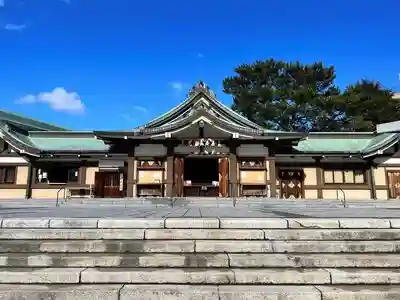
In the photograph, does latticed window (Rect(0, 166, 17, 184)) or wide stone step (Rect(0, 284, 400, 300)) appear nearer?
wide stone step (Rect(0, 284, 400, 300))

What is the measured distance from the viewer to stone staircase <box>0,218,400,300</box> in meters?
3.87

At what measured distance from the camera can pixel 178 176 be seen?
64.6 ft

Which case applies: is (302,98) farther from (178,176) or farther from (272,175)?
(178,176)

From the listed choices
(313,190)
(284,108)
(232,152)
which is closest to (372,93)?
(284,108)

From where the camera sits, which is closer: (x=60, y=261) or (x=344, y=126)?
(x=60, y=261)

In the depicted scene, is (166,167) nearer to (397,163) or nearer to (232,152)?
(232,152)

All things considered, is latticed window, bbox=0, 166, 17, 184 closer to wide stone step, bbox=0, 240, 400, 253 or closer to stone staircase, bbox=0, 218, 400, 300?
stone staircase, bbox=0, 218, 400, 300

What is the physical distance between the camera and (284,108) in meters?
39.1

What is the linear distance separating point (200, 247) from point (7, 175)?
2132 cm

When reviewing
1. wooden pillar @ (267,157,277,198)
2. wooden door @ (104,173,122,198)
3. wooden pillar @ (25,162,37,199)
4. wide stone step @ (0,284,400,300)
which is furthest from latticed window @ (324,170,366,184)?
wooden pillar @ (25,162,37,199)

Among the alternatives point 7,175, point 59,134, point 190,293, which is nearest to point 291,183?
point 59,134

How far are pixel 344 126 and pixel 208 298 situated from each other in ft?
129

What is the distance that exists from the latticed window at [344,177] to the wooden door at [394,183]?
68.7 inches

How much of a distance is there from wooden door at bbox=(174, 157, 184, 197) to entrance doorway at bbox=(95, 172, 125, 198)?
394 centimetres
